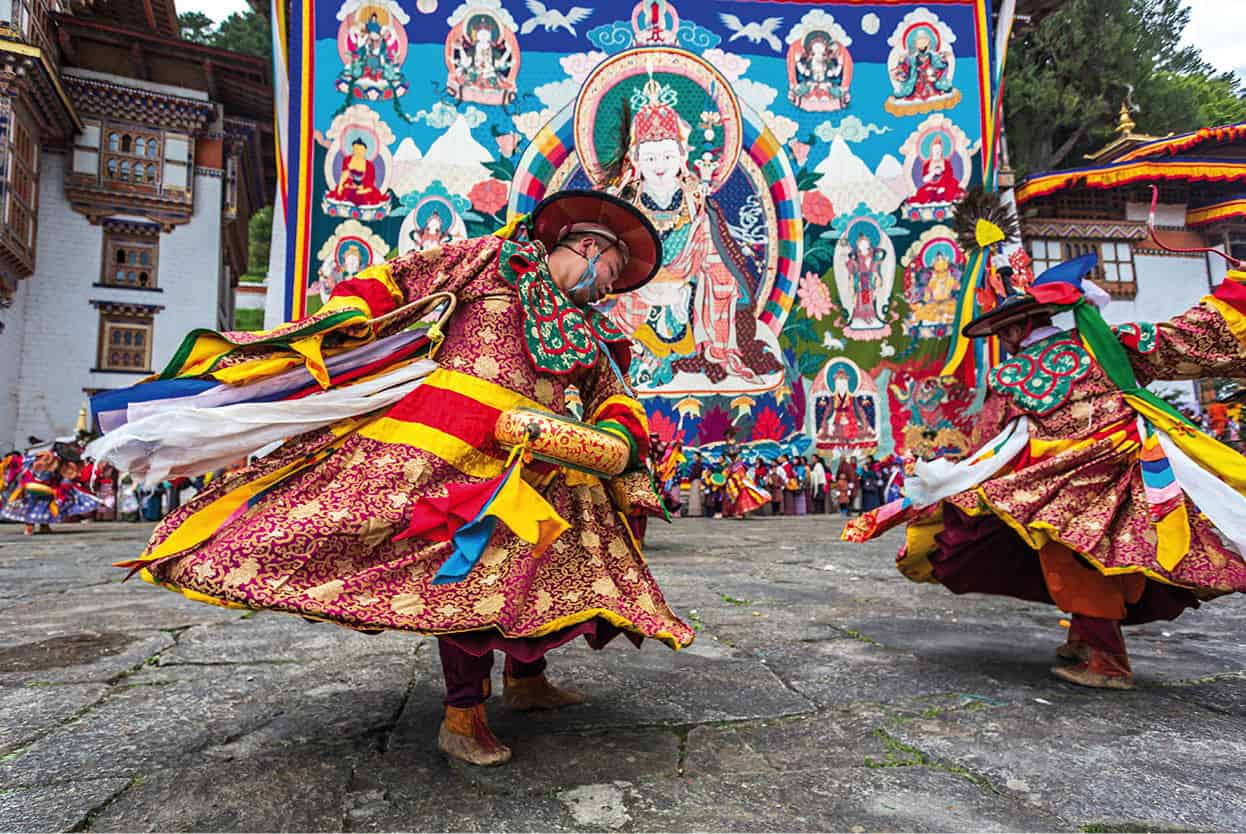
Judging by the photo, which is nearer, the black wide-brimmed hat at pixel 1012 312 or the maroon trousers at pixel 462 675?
the maroon trousers at pixel 462 675

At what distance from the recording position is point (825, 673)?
2.70 m

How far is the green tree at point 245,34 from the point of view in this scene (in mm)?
24000

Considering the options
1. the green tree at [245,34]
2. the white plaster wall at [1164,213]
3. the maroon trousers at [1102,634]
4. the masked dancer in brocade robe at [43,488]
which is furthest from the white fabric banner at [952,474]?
the green tree at [245,34]

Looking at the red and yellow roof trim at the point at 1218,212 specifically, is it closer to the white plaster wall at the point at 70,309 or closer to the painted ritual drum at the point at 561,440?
the painted ritual drum at the point at 561,440

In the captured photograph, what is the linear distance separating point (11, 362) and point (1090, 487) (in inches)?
718

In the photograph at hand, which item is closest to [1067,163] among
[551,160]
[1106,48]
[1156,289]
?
[1106,48]

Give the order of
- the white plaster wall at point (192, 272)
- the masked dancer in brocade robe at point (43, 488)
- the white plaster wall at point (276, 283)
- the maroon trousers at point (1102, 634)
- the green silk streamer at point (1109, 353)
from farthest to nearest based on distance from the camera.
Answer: the white plaster wall at point (192, 272) < the white plaster wall at point (276, 283) < the masked dancer in brocade robe at point (43, 488) < the green silk streamer at point (1109, 353) < the maroon trousers at point (1102, 634)

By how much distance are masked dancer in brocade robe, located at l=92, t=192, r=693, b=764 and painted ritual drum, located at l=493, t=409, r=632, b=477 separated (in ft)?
0.25

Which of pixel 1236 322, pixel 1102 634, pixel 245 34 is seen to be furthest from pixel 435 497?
pixel 245 34

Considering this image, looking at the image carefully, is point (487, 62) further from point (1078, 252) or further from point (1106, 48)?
point (1106, 48)

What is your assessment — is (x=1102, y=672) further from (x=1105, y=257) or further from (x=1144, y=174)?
(x=1105, y=257)

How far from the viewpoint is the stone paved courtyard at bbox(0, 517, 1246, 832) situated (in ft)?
5.12

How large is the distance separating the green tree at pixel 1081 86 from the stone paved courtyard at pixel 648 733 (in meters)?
21.8

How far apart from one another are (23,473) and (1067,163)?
85.0 feet
